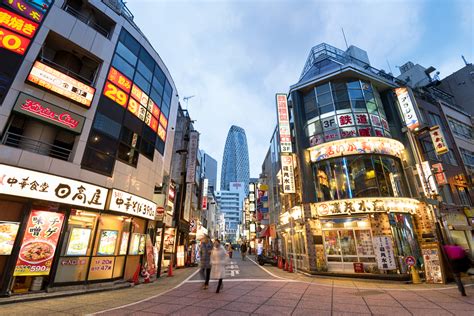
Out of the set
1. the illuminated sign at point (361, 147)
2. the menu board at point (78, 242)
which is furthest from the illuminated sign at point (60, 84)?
the illuminated sign at point (361, 147)

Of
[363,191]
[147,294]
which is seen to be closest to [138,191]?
[147,294]

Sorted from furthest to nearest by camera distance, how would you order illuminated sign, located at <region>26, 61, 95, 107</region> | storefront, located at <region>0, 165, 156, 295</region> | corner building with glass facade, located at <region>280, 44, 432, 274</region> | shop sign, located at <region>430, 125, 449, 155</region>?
shop sign, located at <region>430, 125, 449, 155</region>
corner building with glass facade, located at <region>280, 44, 432, 274</region>
illuminated sign, located at <region>26, 61, 95, 107</region>
storefront, located at <region>0, 165, 156, 295</region>

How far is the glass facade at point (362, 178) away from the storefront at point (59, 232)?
44.4 feet

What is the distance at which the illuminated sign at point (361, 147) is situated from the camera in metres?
15.1

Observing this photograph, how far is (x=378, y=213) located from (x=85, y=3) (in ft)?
74.6

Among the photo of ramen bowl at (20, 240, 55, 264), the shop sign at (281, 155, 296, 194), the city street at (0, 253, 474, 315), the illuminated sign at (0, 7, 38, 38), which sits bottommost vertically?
the city street at (0, 253, 474, 315)

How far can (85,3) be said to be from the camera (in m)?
12.1

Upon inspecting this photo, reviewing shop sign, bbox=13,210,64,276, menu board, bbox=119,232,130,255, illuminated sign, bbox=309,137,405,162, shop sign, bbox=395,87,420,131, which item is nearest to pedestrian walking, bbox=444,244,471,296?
illuminated sign, bbox=309,137,405,162

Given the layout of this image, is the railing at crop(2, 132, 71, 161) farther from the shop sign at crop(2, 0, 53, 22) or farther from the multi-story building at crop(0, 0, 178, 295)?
the shop sign at crop(2, 0, 53, 22)

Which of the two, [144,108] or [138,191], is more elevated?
[144,108]

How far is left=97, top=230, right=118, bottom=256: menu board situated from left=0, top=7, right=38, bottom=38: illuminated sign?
9.80 metres

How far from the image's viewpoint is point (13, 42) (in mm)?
8602

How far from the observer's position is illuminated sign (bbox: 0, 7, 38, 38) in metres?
8.58

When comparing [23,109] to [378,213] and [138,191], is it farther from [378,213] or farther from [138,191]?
[378,213]
